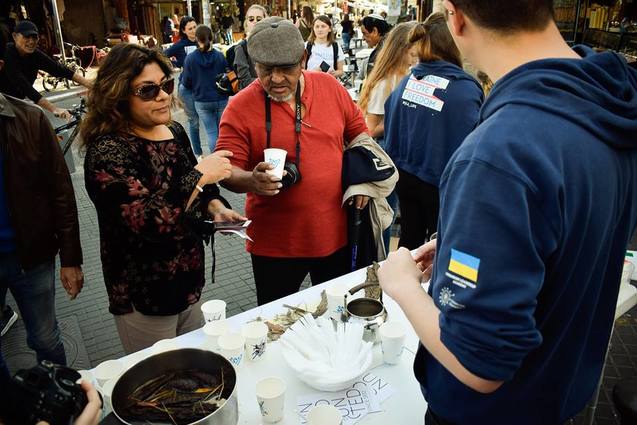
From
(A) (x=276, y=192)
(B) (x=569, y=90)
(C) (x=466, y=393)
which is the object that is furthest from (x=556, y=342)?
(A) (x=276, y=192)

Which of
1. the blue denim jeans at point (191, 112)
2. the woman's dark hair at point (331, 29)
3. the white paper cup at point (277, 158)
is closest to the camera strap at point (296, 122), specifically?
the white paper cup at point (277, 158)

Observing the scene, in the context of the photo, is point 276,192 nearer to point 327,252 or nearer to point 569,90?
point 327,252

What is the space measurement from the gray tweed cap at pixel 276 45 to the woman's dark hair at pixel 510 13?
1494 mm

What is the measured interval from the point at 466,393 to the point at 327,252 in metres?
1.55

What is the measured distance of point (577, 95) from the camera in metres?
0.86

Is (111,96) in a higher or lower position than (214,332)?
higher

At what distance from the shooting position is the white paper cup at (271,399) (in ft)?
4.61

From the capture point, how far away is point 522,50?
905 millimetres

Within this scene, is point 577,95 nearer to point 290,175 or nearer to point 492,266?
point 492,266

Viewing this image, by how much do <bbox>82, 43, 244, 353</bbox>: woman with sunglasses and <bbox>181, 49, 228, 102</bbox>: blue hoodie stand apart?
461 centimetres

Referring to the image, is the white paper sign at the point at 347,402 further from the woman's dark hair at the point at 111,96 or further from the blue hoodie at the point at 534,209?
the woman's dark hair at the point at 111,96

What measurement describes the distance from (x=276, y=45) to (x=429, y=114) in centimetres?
128

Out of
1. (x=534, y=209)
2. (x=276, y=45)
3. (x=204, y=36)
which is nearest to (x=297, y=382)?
(x=534, y=209)

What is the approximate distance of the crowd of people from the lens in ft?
2.68
